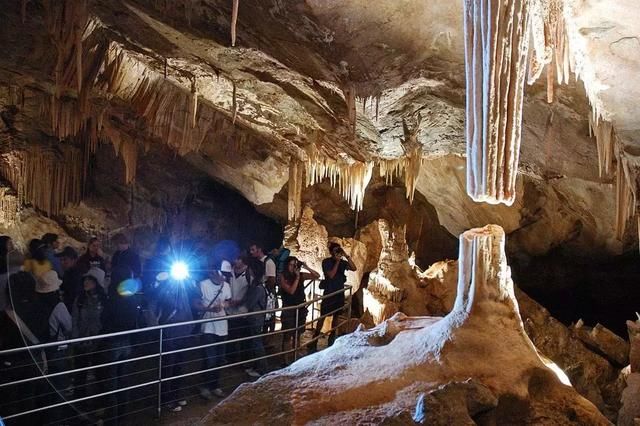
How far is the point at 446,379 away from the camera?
11.3 ft

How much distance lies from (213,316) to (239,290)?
0.45 meters

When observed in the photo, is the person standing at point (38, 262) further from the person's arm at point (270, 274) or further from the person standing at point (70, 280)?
the person's arm at point (270, 274)

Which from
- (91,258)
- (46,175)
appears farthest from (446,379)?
(46,175)

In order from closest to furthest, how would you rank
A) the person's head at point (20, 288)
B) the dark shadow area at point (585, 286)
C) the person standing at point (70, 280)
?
the person's head at point (20, 288)
the person standing at point (70, 280)
the dark shadow area at point (585, 286)

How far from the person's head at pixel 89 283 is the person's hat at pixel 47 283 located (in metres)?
0.23

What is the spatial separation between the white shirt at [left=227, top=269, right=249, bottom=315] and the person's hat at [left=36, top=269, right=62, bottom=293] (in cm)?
179

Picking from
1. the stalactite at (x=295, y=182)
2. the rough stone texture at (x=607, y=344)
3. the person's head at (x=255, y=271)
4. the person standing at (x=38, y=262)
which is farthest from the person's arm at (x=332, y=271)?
the rough stone texture at (x=607, y=344)

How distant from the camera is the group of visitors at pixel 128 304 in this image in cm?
391

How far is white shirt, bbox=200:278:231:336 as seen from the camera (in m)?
5.29

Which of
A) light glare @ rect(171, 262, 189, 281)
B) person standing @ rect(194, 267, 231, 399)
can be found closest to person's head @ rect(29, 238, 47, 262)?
light glare @ rect(171, 262, 189, 281)

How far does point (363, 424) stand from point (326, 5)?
390 centimetres

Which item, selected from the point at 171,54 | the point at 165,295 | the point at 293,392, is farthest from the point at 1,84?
the point at 293,392

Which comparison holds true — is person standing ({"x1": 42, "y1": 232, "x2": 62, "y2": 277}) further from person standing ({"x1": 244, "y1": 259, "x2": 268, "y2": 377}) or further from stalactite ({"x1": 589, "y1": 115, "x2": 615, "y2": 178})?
stalactite ({"x1": 589, "y1": 115, "x2": 615, "y2": 178})

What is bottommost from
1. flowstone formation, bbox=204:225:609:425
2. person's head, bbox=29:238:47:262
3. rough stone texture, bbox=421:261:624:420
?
rough stone texture, bbox=421:261:624:420
